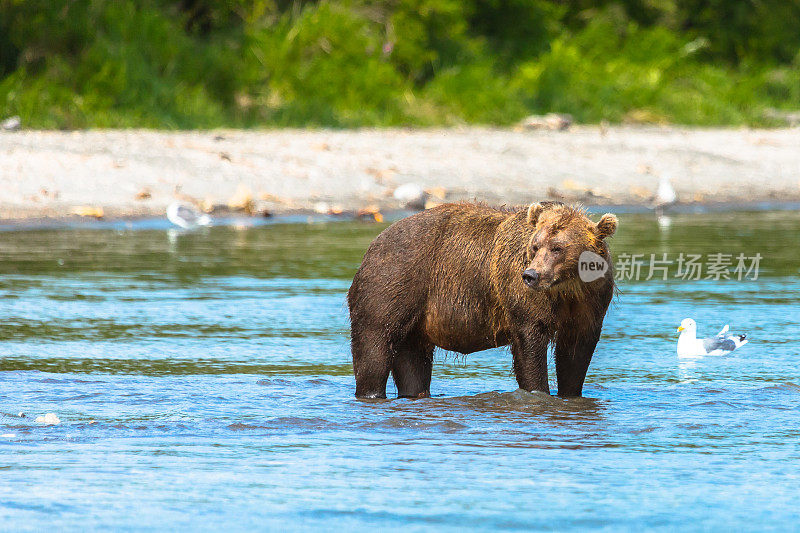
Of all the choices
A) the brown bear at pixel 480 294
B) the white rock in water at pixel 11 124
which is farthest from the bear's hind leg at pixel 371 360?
the white rock in water at pixel 11 124

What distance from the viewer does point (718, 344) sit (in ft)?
27.8

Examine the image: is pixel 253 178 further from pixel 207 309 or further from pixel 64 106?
pixel 207 309

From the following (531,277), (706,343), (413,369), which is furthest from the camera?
(706,343)

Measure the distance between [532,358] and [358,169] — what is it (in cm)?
1225

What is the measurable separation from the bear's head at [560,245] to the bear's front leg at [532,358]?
35 centimetres

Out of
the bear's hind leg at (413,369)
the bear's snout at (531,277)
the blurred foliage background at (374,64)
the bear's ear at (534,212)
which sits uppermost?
the blurred foliage background at (374,64)

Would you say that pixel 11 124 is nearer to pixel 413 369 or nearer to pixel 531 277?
pixel 413 369

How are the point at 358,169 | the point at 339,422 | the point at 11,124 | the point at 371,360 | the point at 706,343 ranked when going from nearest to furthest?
the point at 339,422 < the point at 371,360 < the point at 706,343 < the point at 358,169 < the point at 11,124

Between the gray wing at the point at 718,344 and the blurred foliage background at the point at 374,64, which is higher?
the blurred foliage background at the point at 374,64

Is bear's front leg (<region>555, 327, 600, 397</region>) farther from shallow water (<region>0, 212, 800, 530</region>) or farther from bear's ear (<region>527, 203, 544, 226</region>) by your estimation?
bear's ear (<region>527, 203, 544, 226</region>)

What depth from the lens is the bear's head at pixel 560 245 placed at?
21.1 feet

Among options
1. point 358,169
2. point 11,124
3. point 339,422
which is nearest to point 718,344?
point 339,422

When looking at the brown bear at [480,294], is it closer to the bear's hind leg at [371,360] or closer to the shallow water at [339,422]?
the bear's hind leg at [371,360]

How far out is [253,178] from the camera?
17.9 meters
